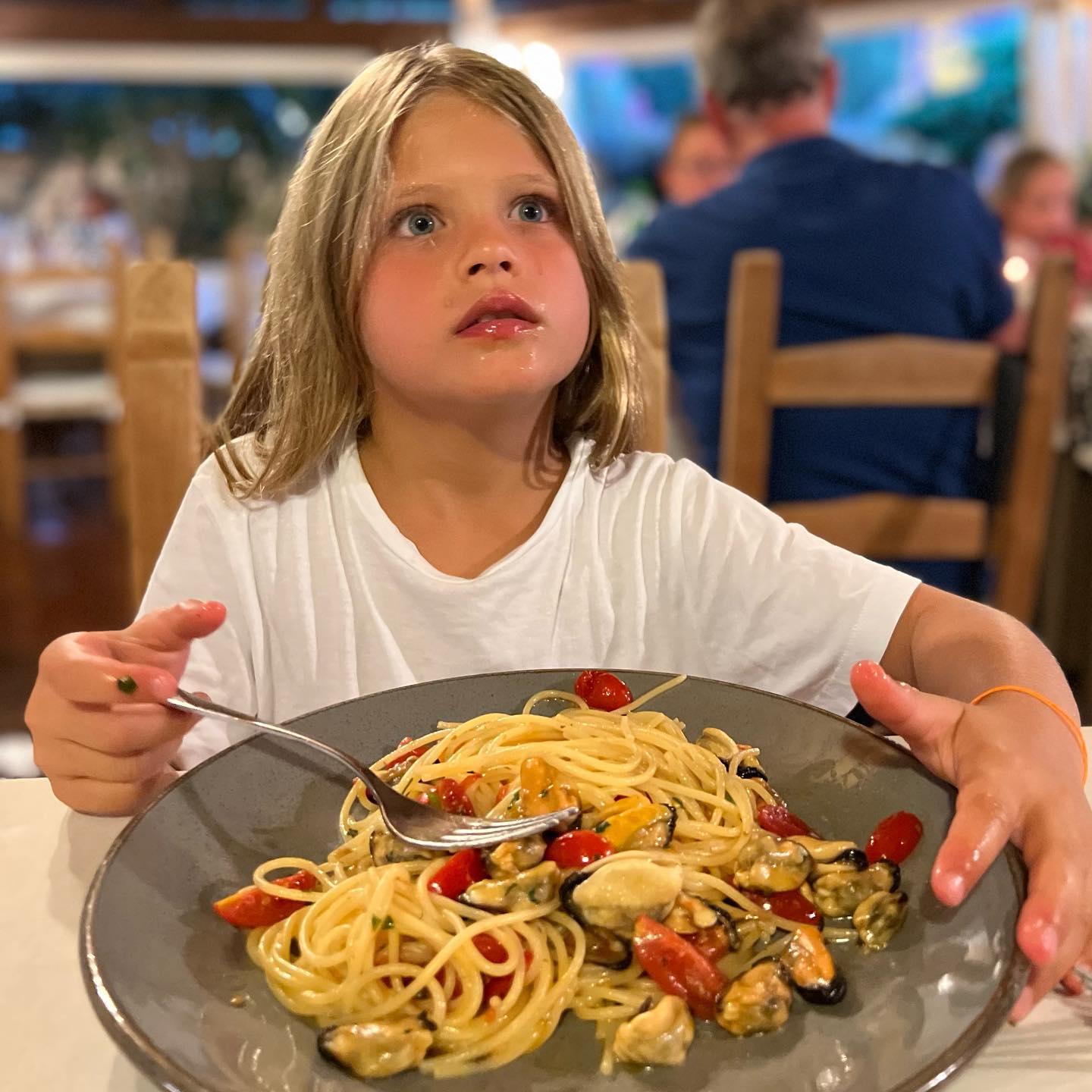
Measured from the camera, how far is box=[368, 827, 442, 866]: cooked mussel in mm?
766

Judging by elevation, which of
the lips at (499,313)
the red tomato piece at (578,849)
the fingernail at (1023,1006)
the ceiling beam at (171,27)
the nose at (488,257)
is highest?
the ceiling beam at (171,27)

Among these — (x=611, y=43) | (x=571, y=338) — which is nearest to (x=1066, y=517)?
(x=571, y=338)

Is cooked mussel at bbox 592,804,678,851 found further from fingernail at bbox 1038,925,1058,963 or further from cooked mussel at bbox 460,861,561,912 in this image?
fingernail at bbox 1038,925,1058,963

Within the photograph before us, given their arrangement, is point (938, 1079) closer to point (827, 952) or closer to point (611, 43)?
point (827, 952)

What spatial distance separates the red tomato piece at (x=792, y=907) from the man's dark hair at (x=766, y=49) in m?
2.09

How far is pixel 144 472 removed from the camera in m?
1.36

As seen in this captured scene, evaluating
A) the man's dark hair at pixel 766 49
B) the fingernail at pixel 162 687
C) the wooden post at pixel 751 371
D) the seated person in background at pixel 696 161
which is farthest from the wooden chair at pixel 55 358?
the fingernail at pixel 162 687

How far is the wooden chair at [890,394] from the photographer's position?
1861mm

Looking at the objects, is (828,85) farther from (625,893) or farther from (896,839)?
(625,893)

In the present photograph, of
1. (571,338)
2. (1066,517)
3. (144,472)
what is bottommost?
(1066,517)

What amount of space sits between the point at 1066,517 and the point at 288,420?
2582mm

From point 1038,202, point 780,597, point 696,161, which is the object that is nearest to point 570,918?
point 780,597

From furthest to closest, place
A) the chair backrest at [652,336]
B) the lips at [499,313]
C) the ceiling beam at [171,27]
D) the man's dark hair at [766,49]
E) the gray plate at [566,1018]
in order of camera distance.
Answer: the ceiling beam at [171,27], the man's dark hair at [766,49], the chair backrest at [652,336], the lips at [499,313], the gray plate at [566,1018]

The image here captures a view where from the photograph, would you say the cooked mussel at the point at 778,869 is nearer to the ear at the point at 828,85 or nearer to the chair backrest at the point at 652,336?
the chair backrest at the point at 652,336
